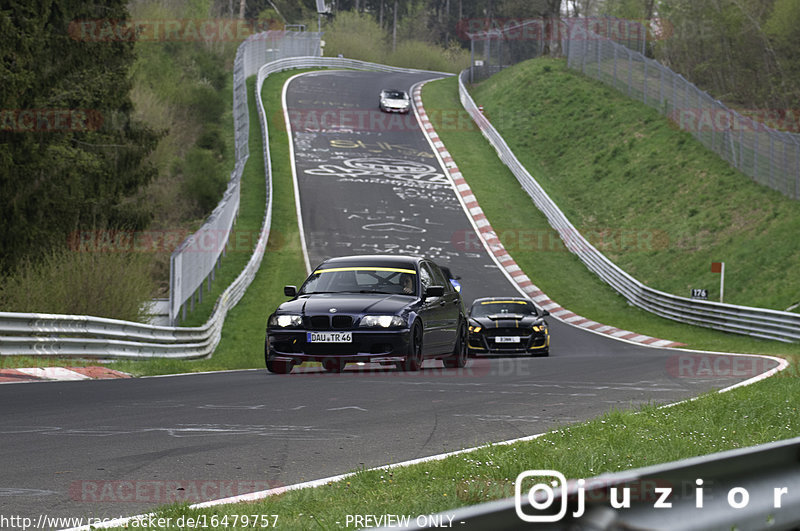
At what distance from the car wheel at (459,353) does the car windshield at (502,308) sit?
5529 millimetres

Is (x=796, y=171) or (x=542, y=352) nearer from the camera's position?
(x=542, y=352)

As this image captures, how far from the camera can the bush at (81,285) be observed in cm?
1806

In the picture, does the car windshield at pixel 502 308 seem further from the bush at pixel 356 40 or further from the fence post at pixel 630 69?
the bush at pixel 356 40

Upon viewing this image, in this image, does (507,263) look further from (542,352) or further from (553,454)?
(553,454)

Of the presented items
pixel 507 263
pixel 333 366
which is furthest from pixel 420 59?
pixel 333 366

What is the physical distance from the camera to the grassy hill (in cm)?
3388

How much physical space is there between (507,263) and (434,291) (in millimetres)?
23172

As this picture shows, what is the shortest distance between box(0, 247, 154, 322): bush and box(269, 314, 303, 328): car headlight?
6130mm

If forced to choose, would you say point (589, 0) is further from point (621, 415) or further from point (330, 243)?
point (621, 415)

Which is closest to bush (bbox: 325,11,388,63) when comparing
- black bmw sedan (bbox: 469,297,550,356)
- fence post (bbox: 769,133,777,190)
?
fence post (bbox: 769,133,777,190)

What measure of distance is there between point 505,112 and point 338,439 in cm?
5636

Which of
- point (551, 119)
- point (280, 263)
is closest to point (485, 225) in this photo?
point (280, 263)

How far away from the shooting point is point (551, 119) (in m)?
60.2

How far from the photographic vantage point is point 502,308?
22.6 m
